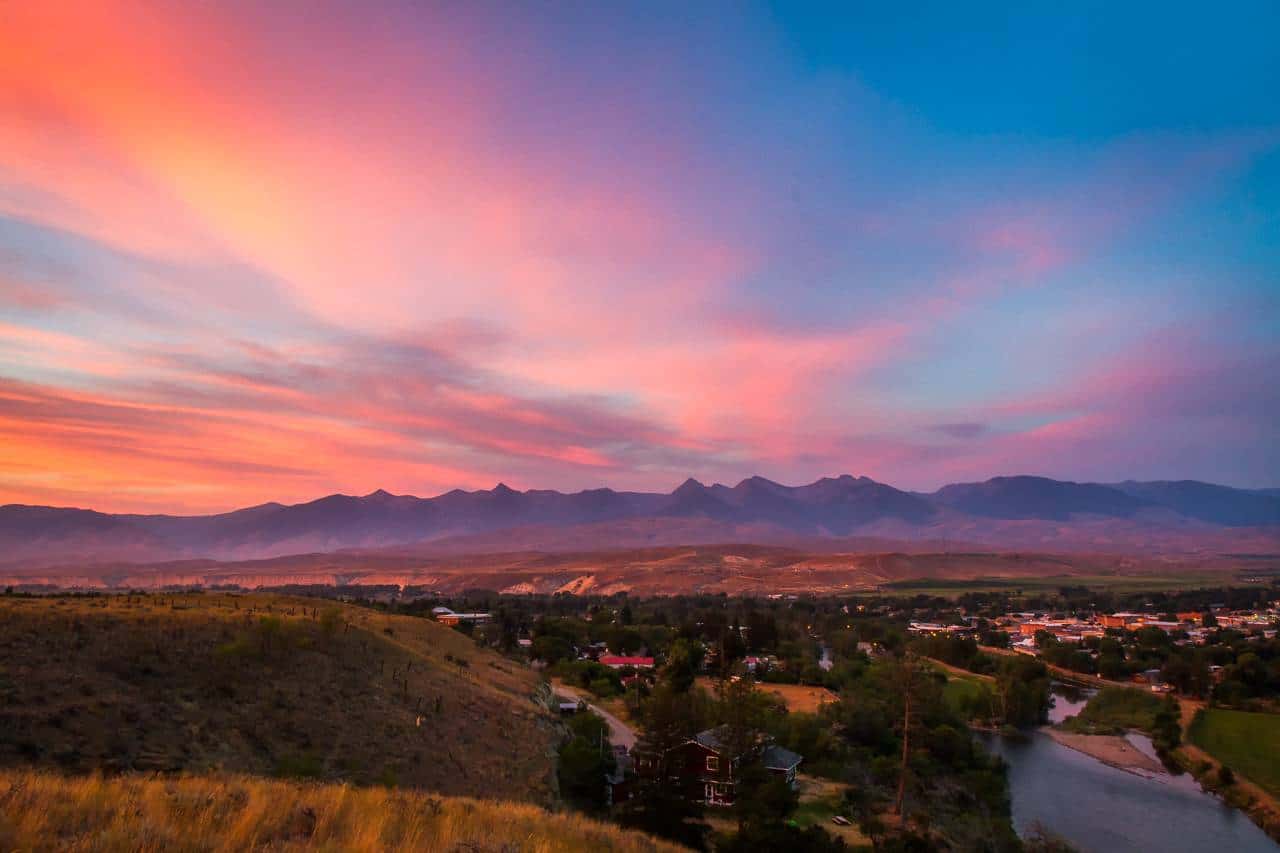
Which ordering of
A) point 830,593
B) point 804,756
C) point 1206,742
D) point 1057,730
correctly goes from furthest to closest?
1. point 830,593
2. point 1057,730
3. point 1206,742
4. point 804,756

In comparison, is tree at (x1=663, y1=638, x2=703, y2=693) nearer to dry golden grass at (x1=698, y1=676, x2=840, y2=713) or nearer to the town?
the town

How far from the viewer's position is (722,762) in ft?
111

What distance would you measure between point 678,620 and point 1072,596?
96.8m

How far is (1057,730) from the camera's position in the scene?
183ft

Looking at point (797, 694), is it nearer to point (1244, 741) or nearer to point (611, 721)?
point (611, 721)

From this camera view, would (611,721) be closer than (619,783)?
No

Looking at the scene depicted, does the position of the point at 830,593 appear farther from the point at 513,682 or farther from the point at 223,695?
the point at 223,695

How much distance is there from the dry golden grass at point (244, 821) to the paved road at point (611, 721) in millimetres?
28736

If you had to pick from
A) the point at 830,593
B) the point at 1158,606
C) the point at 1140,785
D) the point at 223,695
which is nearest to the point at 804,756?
the point at 1140,785

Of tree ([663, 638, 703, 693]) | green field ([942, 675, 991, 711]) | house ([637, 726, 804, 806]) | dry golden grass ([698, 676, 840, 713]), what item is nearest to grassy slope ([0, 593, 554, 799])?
house ([637, 726, 804, 806])

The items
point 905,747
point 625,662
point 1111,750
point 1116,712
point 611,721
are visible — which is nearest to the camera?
point 905,747

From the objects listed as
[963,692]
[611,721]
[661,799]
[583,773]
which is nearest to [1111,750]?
[963,692]

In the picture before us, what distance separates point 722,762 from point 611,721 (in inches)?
→ 597

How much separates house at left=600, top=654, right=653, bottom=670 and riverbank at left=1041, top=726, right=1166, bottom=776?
109 ft
